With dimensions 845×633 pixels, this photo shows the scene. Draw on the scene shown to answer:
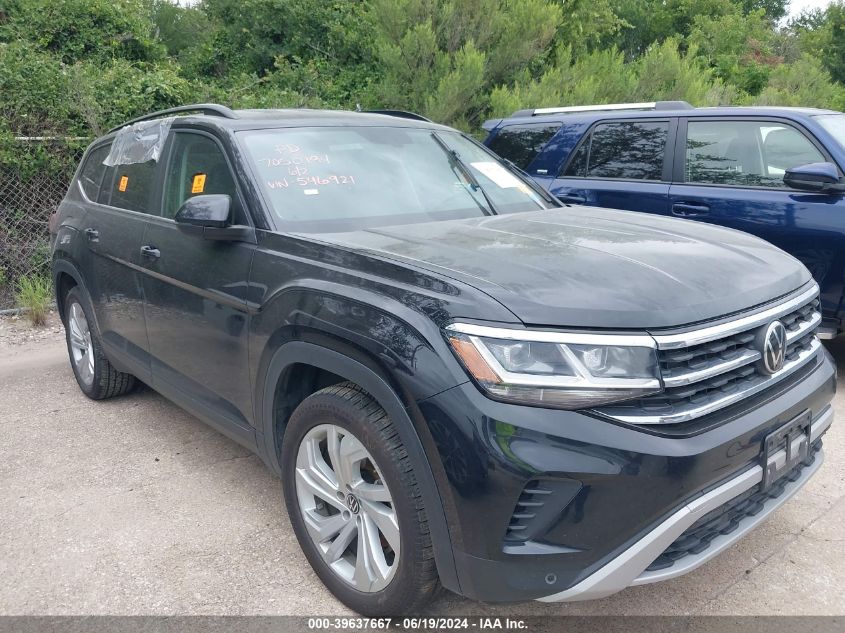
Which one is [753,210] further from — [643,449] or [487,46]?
[487,46]

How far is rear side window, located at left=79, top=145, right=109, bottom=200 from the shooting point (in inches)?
182

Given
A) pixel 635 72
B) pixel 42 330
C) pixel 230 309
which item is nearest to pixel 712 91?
pixel 635 72

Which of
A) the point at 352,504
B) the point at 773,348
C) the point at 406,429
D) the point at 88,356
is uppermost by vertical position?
the point at 773,348

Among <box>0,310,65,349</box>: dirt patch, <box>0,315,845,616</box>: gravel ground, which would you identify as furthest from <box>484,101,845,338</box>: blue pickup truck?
<box>0,310,65,349</box>: dirt patch

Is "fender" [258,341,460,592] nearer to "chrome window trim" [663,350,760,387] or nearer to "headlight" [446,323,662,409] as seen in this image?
"headlight" [446,323,662,409]

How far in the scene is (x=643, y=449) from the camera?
2014 mm

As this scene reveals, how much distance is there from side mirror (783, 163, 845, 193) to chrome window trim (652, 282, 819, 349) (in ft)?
7.38

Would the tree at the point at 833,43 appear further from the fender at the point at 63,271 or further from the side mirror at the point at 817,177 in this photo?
the fender at the point at 63,271

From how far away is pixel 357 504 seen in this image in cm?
251

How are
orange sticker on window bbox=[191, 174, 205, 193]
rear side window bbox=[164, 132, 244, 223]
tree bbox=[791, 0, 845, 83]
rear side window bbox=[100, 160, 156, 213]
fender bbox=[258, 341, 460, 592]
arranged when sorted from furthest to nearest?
1. tree bbox=[791, 0, 845, 83]
2. rear side window bbox=[100, 160, 156, 213]
3. orange sticker on window bbox=[191, 174, 205, 193]
4. rear side window bbox=[164, 132, 244, 223]
5. fender bbox=[258, 341, 460, 592]

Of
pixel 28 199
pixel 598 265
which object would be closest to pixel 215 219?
pixel 598 265

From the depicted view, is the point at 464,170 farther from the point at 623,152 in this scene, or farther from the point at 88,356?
the point at 88,356

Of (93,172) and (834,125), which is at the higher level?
(834,125)

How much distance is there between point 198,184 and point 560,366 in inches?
Result: 85.2
